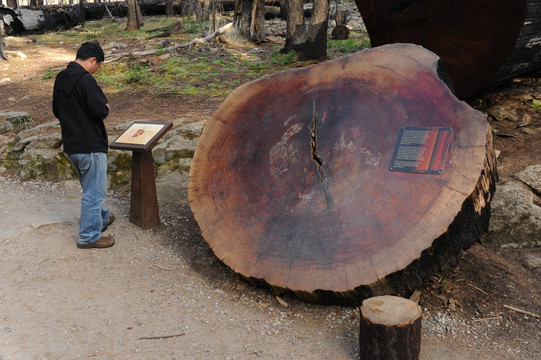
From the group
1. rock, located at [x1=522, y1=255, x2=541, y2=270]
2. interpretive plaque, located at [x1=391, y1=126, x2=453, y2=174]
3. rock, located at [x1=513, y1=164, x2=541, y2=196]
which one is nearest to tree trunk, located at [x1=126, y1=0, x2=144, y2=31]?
rock, located at [x1=513, y1=164, x2=541, y2=196]

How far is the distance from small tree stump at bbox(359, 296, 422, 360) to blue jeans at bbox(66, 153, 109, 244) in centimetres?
238

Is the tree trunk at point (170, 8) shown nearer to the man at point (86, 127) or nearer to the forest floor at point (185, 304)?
the forest floor at point (185, 304)

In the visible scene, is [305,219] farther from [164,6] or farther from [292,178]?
[164,6]

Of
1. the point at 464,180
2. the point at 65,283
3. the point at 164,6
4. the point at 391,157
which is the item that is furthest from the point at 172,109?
the point at 164,6

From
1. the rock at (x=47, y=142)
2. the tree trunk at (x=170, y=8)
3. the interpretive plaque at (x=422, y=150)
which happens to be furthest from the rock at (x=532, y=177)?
the tree trunk at (x=170, y=8)

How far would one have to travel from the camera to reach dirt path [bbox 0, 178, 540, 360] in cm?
301

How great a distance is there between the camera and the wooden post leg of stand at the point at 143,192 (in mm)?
4480

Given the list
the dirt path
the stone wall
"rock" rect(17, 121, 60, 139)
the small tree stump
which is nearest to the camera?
the small tree stump

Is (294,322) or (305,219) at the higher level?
(305,219)

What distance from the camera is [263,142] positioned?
405 centimetres

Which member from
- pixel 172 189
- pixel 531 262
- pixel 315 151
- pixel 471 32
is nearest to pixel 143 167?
pixel 172 189

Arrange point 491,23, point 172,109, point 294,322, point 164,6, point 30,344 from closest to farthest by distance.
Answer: point 30,344, point 294,322, point 491,23, point 172,109, point 164,6

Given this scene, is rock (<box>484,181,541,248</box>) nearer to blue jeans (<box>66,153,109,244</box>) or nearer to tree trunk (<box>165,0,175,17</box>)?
blue jeans (<box>66,153,109,244</box>)

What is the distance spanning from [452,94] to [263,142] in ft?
4.68
